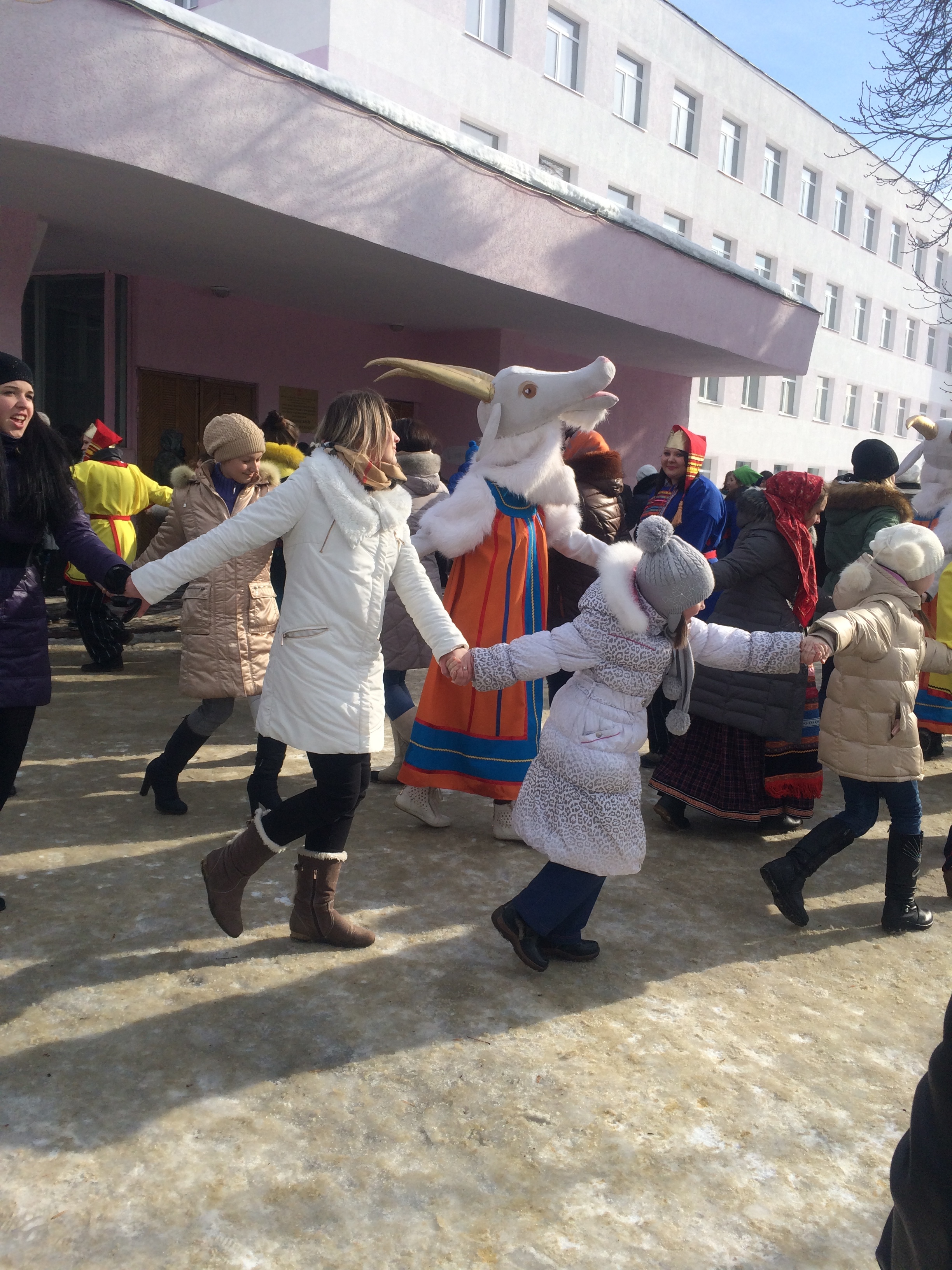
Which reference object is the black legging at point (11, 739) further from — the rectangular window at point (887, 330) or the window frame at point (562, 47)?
the rectangular window at point (887, 330)

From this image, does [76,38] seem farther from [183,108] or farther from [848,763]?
[848,763]

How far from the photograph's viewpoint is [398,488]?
9.95 feet

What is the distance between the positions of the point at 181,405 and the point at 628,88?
40.0 ft

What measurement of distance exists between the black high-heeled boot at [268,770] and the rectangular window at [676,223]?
1856cm

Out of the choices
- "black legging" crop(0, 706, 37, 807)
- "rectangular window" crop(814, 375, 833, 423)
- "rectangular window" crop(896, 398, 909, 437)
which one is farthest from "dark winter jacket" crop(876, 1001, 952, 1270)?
"rectangular window" crop(896, 398, 909, 437)

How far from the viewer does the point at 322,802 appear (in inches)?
113

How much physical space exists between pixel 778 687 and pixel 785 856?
0.93 meters

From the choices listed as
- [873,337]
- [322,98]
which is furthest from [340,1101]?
[873,337]

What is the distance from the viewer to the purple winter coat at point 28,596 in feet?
9.71

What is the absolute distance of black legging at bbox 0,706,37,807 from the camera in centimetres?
304

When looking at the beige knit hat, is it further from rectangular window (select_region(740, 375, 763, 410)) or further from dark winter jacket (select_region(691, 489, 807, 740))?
rectangular window (select_region(740, 375, 763, 410))

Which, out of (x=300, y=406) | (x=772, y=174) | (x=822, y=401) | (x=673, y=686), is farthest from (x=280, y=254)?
(x=822, y=401)

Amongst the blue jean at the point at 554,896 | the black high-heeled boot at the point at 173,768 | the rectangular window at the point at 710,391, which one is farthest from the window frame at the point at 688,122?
the blue jean at the point at 554,896

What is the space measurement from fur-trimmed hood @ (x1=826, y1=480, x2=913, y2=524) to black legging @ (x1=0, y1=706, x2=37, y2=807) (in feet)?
12.0
